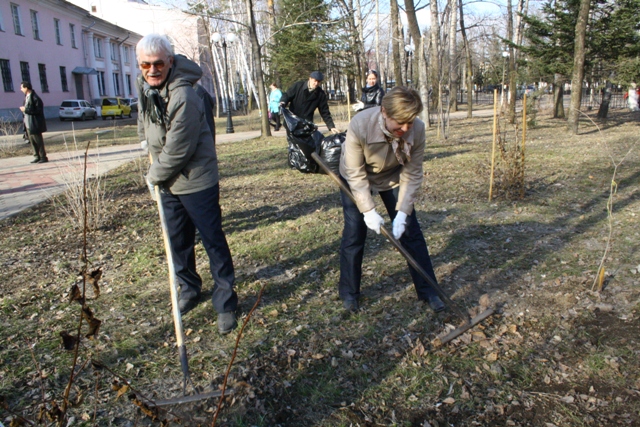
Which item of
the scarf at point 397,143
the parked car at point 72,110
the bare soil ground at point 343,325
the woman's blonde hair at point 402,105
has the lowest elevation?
the bare soil ground at point 343,325

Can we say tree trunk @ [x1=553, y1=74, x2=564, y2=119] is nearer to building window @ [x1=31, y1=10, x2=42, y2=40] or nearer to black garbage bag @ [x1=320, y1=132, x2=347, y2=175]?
black garbage bag @ [x1=320, y1=132, x2=347, y2=175]

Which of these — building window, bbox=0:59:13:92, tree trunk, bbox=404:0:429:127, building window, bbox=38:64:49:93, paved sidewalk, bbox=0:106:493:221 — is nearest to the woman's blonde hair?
paved sidewalk, bbox=0:106:493:221

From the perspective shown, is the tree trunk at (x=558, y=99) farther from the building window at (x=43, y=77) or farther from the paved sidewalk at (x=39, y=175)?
the building window at (x=43, y=77)

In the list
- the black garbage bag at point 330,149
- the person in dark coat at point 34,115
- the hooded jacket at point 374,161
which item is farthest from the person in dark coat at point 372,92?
the person in dark coat at point 34,115

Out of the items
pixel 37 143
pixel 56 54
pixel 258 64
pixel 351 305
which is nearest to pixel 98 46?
pixel 56 54

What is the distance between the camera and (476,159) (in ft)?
29.5

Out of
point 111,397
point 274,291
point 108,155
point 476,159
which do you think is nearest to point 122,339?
point 111,397

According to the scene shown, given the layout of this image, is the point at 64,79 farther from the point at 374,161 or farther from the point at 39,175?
the point at 374,161

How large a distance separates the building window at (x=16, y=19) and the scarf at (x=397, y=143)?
32360mm

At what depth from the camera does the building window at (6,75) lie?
1048 inches

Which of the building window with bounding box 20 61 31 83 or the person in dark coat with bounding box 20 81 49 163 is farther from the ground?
the building window with bounding box 20 61 31 83

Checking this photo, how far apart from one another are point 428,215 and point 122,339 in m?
3.67

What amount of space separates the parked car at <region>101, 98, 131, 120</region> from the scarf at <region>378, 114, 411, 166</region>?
1297 inches

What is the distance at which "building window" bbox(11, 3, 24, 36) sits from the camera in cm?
2778
